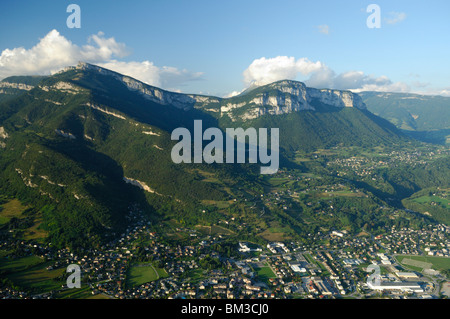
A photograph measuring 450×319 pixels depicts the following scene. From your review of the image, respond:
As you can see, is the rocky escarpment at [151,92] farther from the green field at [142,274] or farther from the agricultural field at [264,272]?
the agricultural field at [264,272]

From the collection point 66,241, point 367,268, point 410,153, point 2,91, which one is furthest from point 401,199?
point 2,91

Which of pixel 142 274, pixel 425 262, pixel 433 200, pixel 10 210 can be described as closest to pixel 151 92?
pixel 10 210

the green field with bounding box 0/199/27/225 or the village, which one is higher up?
the green field with bounding box 0/199/27/225
